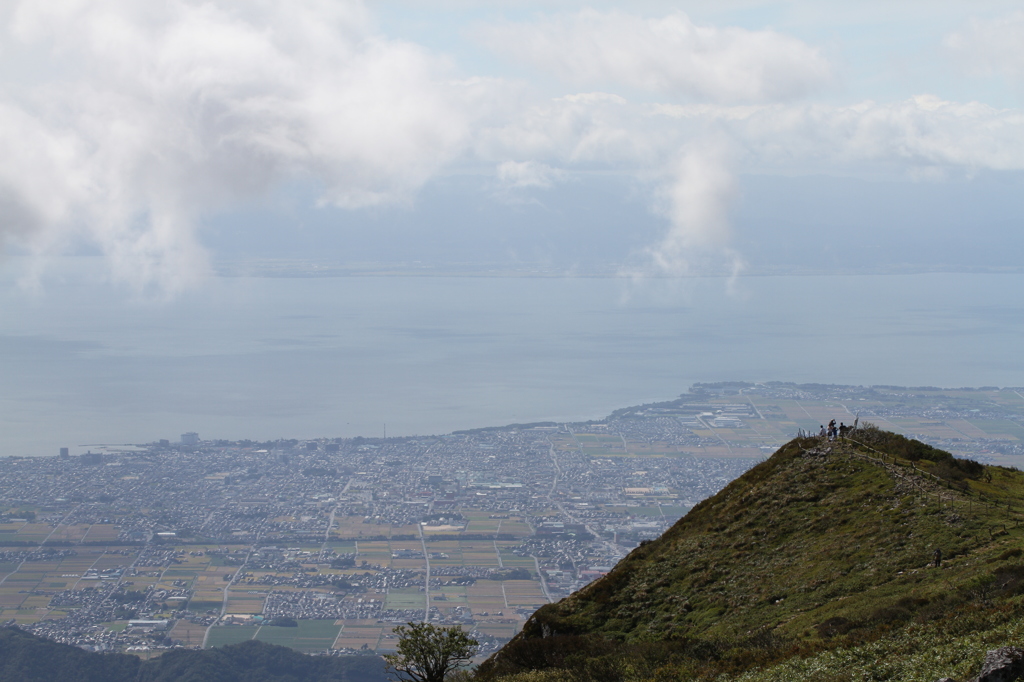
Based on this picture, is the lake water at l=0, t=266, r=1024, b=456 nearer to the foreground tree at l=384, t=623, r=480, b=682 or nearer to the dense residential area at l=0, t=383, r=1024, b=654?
the dense residential area at l=0, t=383, r=1024, b=654

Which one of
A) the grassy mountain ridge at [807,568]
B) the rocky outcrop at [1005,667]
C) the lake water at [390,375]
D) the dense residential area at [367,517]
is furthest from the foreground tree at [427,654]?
the lake water at [390,375]

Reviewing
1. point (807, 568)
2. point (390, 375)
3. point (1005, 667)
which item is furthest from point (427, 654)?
point (390, 375)

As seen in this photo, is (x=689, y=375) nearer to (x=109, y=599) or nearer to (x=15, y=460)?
(x=15, y=460)

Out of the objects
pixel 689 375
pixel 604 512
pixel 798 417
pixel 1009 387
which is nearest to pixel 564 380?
pixel 689 375

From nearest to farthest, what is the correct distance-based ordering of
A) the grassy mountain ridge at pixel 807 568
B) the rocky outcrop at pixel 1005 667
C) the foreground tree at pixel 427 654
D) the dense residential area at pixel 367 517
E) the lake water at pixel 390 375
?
the rocky outcrop at pixel 1005 667 < the grassy mountain ridge at pixel 807 568 < the foreground tree at pixel 427 654 < the dense residential area at pixel 367 517 < the lake water at pixel 390 375

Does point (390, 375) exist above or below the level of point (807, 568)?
above

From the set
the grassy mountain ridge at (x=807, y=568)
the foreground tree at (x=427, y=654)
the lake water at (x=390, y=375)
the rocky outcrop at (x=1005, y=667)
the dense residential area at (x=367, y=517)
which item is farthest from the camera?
the lake water at (x=390, y=375)

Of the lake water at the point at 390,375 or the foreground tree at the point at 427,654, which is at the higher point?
the lake water at the point at 390,375

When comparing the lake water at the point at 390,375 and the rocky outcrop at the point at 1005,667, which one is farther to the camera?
the lake water at the point at 390,375

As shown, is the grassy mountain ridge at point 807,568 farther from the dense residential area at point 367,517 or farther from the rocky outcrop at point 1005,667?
the dense residential area at point 367,517

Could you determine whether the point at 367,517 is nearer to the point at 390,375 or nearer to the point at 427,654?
the point at 427,654
